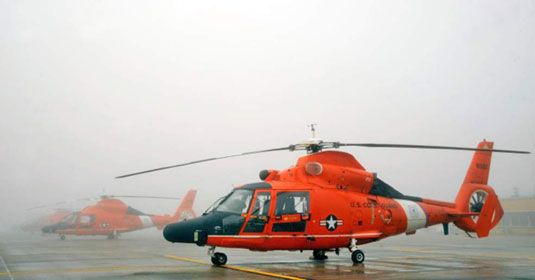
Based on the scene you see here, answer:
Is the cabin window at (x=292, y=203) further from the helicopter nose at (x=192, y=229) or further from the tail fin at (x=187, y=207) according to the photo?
the tail fin at (x=187, y=207)

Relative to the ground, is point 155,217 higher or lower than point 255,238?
lower

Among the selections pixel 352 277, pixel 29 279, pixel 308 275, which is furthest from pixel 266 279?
pixel 29 279

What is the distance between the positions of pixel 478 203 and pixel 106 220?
34609mm

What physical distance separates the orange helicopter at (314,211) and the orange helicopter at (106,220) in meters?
29.8

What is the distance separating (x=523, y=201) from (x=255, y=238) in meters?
58.9

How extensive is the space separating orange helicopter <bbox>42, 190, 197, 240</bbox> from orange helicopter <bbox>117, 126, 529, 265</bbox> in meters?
29.8

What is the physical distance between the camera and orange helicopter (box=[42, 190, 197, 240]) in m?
42.7

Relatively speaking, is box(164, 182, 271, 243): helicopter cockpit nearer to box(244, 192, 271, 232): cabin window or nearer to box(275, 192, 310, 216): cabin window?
box(244, 192, 271, 232): cabin window

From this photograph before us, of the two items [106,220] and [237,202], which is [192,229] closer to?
[237,202]

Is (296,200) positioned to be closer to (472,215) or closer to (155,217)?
(472,215)

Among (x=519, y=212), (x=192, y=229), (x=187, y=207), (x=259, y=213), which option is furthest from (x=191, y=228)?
(x=519, y=212)

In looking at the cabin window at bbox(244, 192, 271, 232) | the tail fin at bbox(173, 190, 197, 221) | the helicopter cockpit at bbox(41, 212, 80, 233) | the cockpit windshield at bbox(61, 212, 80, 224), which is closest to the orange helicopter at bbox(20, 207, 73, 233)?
the cockpit windshield at bbox(61, 212, 80, 224)

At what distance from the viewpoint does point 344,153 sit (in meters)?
16.2

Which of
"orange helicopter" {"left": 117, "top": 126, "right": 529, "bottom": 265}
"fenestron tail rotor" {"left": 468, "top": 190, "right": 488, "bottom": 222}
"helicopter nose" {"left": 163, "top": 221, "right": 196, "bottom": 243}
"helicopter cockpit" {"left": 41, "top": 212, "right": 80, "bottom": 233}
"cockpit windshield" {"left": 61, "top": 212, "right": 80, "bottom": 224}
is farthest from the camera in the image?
"cockpit windshield" {"left": 61, "top": 212, "right": 80, "bottom": 224}
